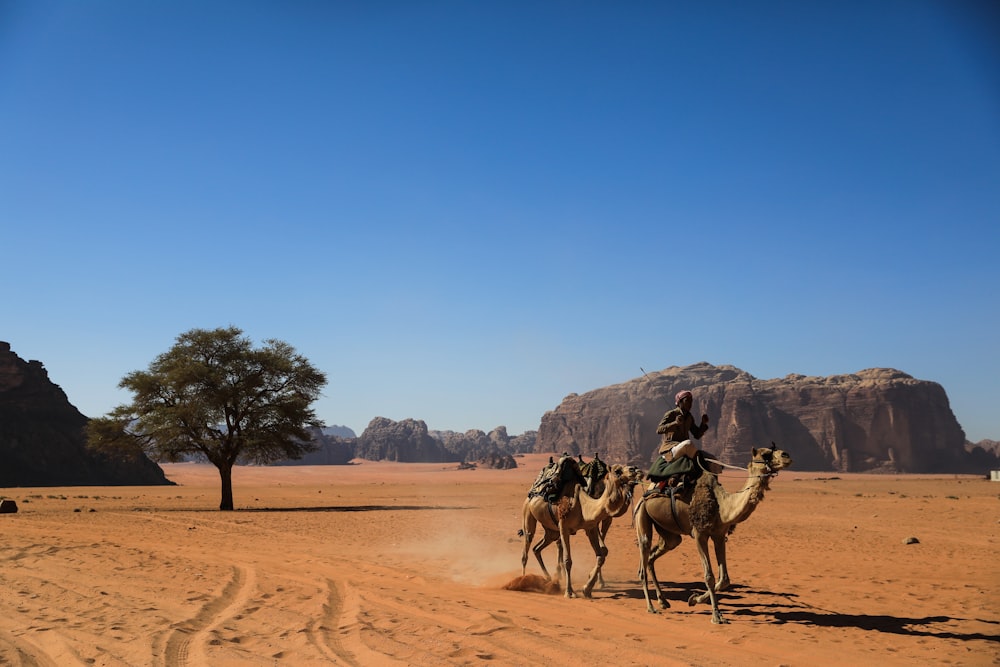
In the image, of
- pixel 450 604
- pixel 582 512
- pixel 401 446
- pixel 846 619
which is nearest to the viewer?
pixel 846 619

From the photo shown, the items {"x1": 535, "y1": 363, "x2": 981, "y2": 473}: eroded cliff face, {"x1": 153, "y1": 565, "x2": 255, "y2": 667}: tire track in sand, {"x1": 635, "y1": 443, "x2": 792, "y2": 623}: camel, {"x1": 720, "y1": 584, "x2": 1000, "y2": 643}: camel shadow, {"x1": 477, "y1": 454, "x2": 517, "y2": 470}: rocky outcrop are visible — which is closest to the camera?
{"x1": 153, "y1": 565, "x2": 255, "y2": 667}: tire track in sand

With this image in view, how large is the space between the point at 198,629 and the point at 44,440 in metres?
69.2

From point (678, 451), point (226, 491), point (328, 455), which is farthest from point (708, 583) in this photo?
point (328, 455)

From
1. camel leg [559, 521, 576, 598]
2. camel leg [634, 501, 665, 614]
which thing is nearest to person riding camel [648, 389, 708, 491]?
camel leg [634, 501, 665, 614]

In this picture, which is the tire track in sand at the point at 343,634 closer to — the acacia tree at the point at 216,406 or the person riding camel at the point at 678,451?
the person riding camel at the point at 678,451

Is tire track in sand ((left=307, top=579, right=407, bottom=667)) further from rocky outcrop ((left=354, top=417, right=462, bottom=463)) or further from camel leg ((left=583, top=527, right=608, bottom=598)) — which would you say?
rocky outcrop ((left=354, top=417, right=462, bottom=463))

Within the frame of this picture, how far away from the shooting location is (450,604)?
10820 mm

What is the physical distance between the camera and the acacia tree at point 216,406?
37.2 meters

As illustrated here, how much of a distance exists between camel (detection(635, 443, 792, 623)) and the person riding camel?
24 centimetres

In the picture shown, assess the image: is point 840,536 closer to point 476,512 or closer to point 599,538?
point 599,538

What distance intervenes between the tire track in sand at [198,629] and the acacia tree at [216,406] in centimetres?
2711

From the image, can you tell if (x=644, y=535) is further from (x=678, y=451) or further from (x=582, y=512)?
(x=678, y=451)

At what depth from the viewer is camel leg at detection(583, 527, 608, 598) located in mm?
12305

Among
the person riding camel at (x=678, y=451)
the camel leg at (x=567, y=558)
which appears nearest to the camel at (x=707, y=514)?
the person riding camel at (x=678, y=451)
